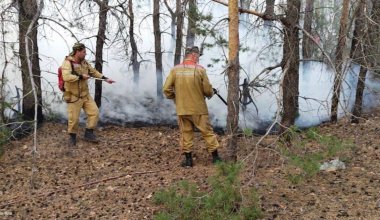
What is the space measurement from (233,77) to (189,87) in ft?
2.68

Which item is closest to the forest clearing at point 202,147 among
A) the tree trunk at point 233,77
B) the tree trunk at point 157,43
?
the tree trunk at point 233,77

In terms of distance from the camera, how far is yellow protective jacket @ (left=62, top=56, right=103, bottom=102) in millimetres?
7541

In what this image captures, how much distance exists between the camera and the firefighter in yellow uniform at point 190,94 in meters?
6.54

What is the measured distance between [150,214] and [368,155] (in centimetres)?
349

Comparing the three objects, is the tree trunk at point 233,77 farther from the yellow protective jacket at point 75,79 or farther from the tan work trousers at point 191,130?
the yellow protective jacket at point 75,79

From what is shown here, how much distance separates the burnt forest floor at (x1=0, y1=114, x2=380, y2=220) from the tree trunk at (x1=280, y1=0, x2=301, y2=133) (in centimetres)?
75

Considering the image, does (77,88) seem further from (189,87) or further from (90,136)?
(189,87)

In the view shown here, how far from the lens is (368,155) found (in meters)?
6.71

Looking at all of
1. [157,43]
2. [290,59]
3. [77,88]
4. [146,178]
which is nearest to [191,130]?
[146,178]

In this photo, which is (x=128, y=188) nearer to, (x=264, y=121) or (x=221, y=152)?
(x=221, y=152)

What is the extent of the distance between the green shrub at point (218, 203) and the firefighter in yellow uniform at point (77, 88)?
3.35 meters

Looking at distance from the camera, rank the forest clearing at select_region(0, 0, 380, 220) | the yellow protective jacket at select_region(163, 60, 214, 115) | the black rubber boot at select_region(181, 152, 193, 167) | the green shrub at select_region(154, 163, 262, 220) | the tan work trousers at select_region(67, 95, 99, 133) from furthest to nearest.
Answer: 1. the tan work trousers at select_region(67, 95, 99, 133)
2. the black rubber boot at select_region(181, 152, 193, 167)
3. the yellow protective jacket at select_region(163, 60, 214, 115)
4. the forest clearing at select_region(0, 0, 380, 220)
5. the green shrub at select_region(154, 163, 262, 220)

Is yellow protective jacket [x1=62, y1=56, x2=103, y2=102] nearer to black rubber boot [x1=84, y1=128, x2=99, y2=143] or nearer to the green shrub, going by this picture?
black rubber boot [x1=84, y1=128, x2=99, y2=143]

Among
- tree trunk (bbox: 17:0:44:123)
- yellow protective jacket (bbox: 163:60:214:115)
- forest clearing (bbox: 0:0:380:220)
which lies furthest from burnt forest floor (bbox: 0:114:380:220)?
yellow protective jacket (bbox: 163:60:214:115)
